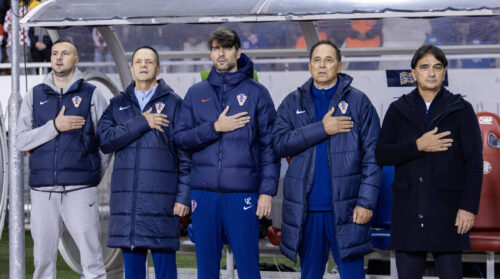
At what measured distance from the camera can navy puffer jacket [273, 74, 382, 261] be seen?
4801mm

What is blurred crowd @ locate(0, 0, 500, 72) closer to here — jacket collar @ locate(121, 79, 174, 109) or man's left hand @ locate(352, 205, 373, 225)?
jacket collar @ locate(121, 79, 174, 109)

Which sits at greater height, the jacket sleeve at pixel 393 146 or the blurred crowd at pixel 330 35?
the blurred crowd at pixel 330 35

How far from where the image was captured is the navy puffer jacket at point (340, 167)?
4801 mm

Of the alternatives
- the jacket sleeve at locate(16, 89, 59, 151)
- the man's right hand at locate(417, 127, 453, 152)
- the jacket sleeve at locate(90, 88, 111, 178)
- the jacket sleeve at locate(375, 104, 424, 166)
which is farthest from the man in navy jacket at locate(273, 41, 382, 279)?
the jacket sleeve at locate(16, 89, 59, 151)

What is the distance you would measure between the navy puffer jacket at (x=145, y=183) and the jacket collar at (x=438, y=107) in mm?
1398

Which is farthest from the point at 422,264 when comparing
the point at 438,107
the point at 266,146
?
the point at 266,146

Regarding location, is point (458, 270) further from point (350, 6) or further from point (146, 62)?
point (146, 62)

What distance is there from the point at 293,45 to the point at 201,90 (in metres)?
1.99

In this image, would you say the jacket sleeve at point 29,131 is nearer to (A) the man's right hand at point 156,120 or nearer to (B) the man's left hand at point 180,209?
(A) the man's right hand at point 156,120

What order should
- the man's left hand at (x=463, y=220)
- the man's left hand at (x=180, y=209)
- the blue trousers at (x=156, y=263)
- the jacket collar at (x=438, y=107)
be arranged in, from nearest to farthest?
the man's left hand at (x=463, y=220), the jacket collar at (x=438, y=107), the man's left hand at (x=180, y=209), the blue trousers at (x=156, y=263)

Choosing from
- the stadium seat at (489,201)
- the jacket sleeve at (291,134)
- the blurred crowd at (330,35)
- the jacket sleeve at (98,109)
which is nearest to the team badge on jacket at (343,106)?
the jacket sleeve at (291,134)

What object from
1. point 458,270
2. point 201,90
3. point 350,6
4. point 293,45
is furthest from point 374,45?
point 458,270

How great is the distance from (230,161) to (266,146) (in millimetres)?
248

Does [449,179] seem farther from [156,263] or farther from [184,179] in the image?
[156,263]
